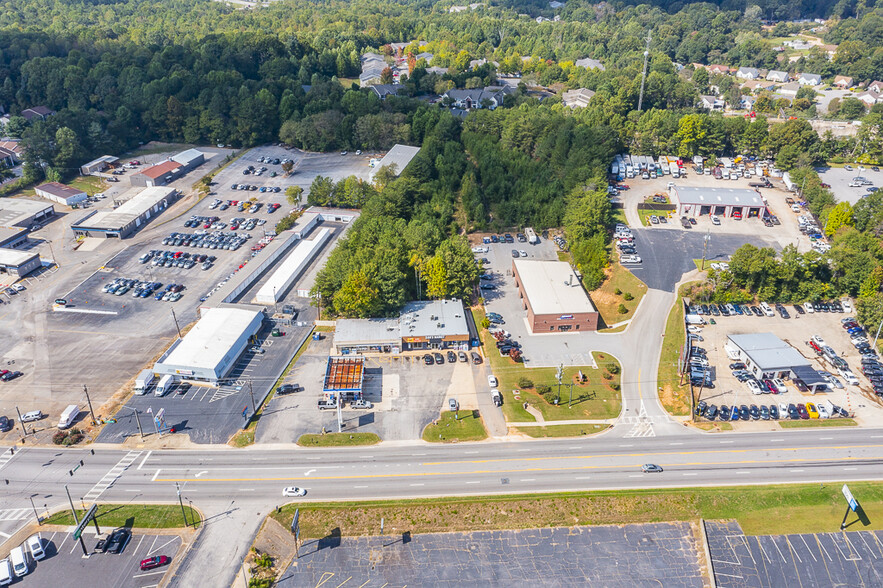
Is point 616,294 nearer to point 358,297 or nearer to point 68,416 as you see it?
point 358,297

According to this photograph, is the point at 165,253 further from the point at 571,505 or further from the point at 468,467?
the point at 571,505

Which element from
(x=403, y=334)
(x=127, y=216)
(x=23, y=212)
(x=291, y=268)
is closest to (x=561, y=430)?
(x=403, y=334)

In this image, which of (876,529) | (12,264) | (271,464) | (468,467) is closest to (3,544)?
(271,464)

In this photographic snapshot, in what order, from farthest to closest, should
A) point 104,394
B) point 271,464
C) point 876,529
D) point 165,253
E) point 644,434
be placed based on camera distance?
point 165,253 < point 104,394 < point 644,434 < point 271,464 < point 876,529

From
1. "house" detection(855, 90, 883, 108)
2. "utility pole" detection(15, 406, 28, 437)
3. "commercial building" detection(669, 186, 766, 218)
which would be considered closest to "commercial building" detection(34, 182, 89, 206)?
"utility pole" detection(15, 406, 28, 437)

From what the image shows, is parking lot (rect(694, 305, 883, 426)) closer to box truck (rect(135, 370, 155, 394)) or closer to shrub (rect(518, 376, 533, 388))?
shrub (rect(518, 376, 533, 388))

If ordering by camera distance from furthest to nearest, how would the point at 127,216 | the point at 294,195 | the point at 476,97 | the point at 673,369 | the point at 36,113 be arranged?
the point at 476,97 → the point at 36,113 → the point at 294,195 → the point at 127,216 → the point at 673,369
